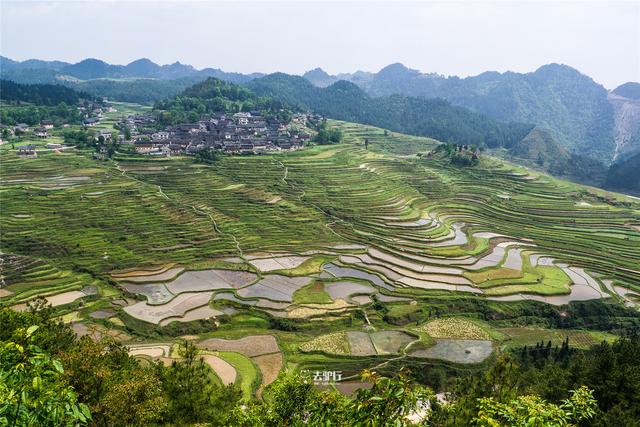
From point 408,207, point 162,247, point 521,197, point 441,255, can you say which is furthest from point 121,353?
point 521,197

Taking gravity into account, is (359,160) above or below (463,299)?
above

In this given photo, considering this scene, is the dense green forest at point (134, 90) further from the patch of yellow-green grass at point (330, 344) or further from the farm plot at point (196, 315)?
the patch of yellow-green grass at point (330, 344)

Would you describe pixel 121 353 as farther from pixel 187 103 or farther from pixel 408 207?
pixel 187 103

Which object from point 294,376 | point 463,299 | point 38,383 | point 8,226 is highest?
point 38,383

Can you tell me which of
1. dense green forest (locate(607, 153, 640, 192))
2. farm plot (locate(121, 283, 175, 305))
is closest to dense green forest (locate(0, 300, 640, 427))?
farm plot (locate(121, 283, 175, 305))

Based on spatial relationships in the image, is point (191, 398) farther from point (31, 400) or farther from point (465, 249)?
point (465, 249)

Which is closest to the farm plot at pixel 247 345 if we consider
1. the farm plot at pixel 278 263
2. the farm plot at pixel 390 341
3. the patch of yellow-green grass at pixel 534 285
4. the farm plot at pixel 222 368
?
the farm plot at pixel 222 368

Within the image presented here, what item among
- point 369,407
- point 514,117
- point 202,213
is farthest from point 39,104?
point 514,117
